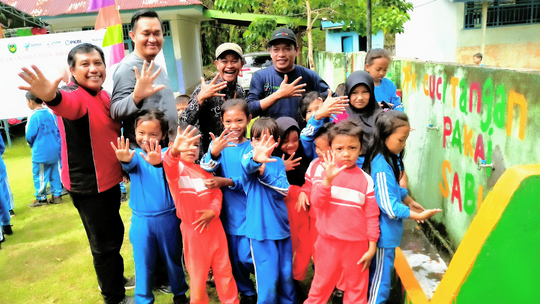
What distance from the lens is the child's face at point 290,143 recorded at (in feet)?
9.78

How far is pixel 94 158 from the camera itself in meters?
2.77

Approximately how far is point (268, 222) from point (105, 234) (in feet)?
3.75

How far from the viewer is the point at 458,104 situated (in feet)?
10.7

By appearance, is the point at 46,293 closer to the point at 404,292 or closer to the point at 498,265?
the point at 404,292

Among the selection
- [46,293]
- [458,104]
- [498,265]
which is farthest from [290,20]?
[498,265]

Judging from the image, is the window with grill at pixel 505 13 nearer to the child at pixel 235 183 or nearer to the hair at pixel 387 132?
the hair at pixel 387 132

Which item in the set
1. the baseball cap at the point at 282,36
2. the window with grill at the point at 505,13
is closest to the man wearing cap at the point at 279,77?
the baseball cap at the point at 282,36

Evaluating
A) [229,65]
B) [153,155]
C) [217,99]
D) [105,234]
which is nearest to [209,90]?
[217,99]

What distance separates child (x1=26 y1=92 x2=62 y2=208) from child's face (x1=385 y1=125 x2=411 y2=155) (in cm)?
497

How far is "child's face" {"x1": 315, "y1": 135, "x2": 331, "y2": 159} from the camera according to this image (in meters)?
2.85

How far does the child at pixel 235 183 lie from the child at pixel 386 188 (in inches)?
32.9

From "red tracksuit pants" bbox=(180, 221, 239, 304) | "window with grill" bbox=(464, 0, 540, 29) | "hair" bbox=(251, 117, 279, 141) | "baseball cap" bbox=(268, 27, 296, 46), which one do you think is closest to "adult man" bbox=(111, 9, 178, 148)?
"hair" bbox=(251, 117, 279, 141)

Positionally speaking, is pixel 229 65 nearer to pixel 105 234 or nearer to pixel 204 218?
pixel 204 218

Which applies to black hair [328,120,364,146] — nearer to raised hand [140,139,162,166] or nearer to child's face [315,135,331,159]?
child's face [315,135,331,159]
